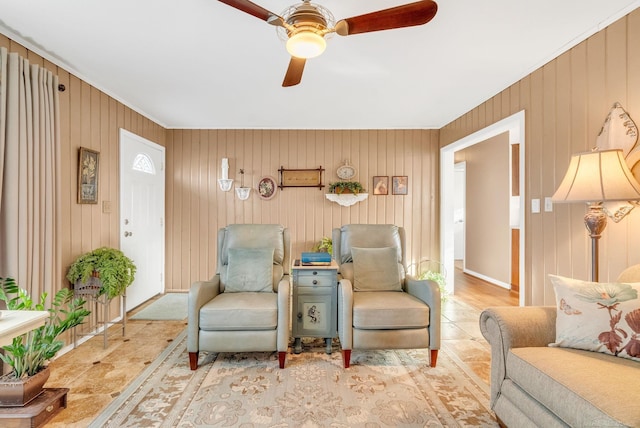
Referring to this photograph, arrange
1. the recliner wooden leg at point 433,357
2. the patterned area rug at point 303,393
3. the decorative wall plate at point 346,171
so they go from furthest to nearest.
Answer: the decorative wall plate at point 346,171 < the recliner wooden leg at point 433,357 < the patterned area rug at point 303,393

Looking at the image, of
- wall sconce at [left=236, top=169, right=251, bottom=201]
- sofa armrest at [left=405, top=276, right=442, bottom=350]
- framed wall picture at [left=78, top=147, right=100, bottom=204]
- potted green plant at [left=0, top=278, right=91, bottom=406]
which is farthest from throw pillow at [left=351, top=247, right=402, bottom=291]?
framed wall picture at [left=78, top=147, right=100, bottom=204]

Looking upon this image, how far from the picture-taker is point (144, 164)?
411cm

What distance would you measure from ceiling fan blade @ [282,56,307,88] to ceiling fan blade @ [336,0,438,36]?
0.40 meters

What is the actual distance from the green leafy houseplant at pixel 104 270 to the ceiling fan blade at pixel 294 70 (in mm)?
2107

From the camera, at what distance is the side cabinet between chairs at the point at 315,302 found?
261cm

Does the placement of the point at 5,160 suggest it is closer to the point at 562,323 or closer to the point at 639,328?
the point at 562,323

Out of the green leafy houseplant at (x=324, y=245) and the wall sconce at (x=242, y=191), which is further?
the wall sconce at (x=242, y=191)

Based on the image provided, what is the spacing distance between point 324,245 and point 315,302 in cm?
176

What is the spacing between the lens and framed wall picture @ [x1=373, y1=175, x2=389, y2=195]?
4.62 meters

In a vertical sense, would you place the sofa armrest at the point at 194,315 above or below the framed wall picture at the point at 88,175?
below

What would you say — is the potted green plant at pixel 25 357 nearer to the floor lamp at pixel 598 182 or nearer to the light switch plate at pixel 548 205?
the floor lamp at pixel 598 182

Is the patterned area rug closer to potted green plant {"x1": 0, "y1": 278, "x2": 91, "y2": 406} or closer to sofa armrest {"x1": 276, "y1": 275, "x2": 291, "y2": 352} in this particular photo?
sofa armrest {"x1": 276, "y1": 275, "x2": 291, "y2": 352}

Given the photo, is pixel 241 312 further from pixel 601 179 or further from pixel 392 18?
pixel 601 179


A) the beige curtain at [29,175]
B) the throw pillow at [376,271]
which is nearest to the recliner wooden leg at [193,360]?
the beige curtain at [29,175]
